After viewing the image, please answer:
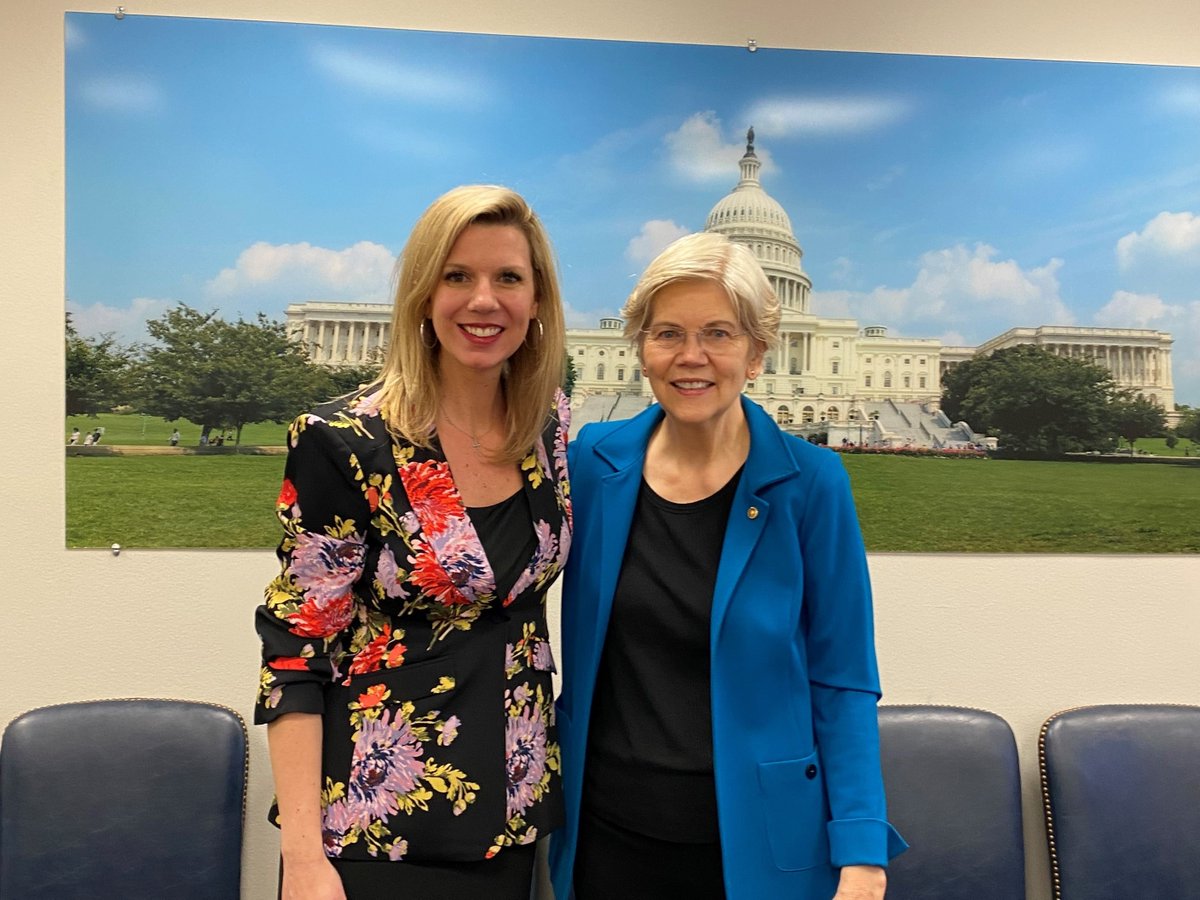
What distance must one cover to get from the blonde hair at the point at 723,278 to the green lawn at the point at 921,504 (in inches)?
42.4

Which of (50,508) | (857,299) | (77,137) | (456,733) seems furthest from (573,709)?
(77,137)

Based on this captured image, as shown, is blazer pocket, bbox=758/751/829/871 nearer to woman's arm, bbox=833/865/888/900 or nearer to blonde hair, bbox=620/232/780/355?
woman's arm, bbox=833/865/888/900

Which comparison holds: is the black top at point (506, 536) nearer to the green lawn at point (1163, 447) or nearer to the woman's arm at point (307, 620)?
the woman's arm at point (307, 620)

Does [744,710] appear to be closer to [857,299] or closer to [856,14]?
[857,299]

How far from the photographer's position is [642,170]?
6.82 ft

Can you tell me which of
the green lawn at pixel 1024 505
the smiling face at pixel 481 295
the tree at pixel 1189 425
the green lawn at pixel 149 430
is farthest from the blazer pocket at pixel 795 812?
the tree at pixel 1189 425

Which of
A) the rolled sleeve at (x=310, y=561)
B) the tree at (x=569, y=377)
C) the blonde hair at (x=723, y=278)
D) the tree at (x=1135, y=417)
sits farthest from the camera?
the tree at (x=1135, y=417)

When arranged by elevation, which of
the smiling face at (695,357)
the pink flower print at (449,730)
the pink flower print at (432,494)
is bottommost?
the pink flower print at (449,730)

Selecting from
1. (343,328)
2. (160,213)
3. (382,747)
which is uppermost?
(160,213)

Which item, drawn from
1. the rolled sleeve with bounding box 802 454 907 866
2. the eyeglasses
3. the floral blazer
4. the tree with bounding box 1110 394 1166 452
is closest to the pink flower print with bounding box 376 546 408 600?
the floral blazer

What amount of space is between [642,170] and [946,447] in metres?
1.11

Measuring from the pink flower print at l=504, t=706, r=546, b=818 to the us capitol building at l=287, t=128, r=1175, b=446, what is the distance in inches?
41.8

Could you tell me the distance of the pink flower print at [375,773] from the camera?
109 cm

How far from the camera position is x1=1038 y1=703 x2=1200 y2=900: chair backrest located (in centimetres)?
201
